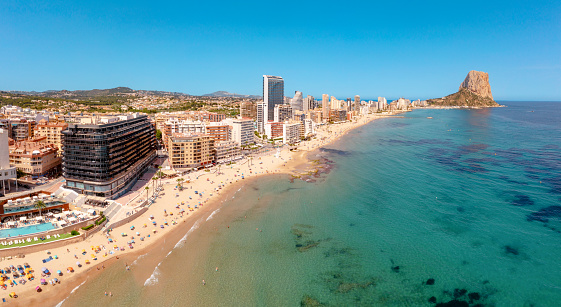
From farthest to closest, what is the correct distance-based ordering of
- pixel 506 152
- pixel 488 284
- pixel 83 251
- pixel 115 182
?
pixel 506 152 → pixel 115 182 → pixel 83 251 → pixel 488 284

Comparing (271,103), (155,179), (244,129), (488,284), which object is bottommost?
(488,284)

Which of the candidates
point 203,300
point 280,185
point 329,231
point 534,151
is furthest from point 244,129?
point 534,151

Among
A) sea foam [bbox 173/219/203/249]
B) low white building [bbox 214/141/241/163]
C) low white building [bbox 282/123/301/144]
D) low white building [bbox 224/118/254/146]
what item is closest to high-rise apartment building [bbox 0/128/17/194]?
sea foam [bbox 173/219/203/249]

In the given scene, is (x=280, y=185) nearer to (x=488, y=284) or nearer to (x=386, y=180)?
(x=386, y=180)

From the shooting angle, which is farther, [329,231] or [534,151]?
[534,151]

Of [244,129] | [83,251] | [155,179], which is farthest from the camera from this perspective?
[244,129]

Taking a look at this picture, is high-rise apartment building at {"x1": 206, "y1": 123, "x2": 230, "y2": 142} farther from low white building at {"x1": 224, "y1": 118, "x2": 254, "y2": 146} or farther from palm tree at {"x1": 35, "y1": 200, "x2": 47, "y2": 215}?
palm tree at {"x1": 35, "y1": 200, "x2": 47, "y2": 215}

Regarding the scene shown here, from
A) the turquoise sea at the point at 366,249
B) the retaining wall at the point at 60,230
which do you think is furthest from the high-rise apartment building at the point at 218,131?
the retaining wall at the point at 60,230

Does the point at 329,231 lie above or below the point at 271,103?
below
